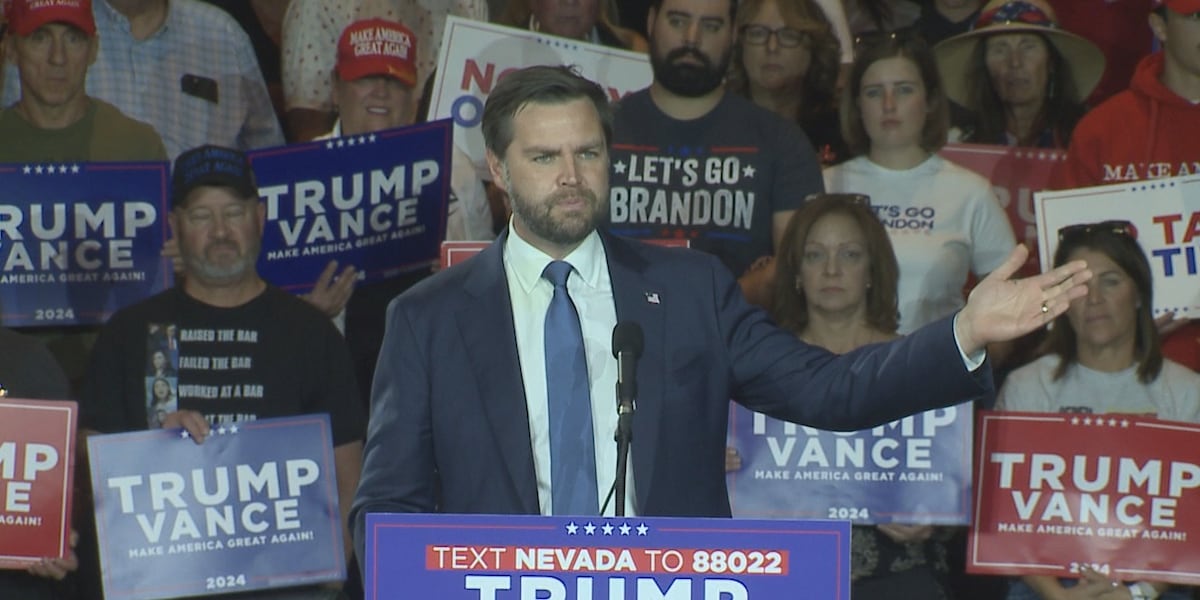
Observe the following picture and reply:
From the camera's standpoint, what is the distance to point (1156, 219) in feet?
18.9

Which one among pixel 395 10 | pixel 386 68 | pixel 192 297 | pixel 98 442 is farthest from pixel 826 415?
pixel 395 10

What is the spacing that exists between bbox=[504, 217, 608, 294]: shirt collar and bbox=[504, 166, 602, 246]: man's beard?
7 centimetres

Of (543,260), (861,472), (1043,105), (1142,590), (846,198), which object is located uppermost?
(1043,105)

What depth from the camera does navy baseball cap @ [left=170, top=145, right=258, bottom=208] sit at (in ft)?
18.9

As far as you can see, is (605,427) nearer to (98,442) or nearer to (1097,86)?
(98,442)

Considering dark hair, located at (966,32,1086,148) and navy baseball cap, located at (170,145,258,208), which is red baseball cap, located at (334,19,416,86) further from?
dark hair, located at (966,32,1086,148)

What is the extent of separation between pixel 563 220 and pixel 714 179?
287cm

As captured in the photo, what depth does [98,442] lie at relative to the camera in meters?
5.14

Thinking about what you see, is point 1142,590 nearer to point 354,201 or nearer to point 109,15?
point 354,201

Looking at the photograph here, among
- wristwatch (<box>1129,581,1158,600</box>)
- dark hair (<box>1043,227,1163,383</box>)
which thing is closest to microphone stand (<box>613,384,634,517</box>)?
wristwatch (<box>1129,581,1158,600</box>)

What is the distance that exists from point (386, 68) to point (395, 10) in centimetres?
78

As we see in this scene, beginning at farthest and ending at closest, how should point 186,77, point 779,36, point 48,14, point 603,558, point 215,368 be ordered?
1. point 186,77
2. point 779,36
3. point 48,14
4. point 215,368
5. point 603,558

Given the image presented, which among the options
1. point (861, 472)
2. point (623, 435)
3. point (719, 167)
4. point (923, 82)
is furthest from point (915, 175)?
point (623, 435)

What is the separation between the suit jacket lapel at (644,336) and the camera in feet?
10.4
